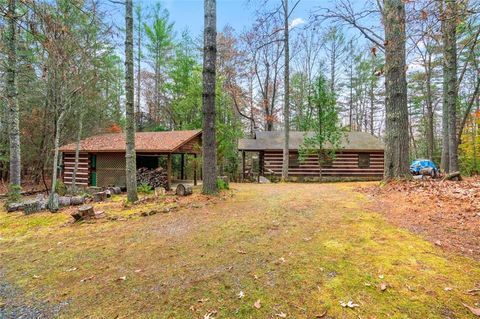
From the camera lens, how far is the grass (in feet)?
7.49

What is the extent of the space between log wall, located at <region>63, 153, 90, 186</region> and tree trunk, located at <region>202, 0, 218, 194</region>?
30.4ft

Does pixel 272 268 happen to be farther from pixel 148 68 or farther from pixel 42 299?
pixel 148 68

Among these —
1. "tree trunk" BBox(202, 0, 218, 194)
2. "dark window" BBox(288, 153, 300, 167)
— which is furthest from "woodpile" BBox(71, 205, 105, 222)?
"dark window" BBox(288, 153, 300, 167)

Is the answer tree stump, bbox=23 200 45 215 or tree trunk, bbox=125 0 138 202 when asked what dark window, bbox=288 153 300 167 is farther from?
tree stump, bbox=23 200 45 215

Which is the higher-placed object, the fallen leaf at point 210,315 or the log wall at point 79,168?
the log wall at point 79,168

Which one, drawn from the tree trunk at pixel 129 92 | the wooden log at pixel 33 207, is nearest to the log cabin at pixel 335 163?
the tree trunk at pixel 129 92

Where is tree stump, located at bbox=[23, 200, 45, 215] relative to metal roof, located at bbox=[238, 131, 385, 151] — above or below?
below

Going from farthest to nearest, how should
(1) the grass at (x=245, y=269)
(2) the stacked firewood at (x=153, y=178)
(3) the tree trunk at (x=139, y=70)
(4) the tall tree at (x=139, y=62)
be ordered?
(3) the tree trunk at (x=139, y=70) < (4) the tall tree at (x=139, y=62) < (2) the stacked firewood at (x=153, y=178) < (1) the grass at (x=245, y=269)

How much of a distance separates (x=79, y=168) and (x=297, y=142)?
13.5 metres

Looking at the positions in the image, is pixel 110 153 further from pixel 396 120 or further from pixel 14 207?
pixel 396 120

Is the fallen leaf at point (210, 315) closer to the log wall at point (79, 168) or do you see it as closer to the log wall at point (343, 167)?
the log wall at point (79, 168)

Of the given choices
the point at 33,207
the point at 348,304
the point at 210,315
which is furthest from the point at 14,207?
the point at 348,304

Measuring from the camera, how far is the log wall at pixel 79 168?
44.9 feet

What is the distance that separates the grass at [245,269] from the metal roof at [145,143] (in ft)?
21.8
